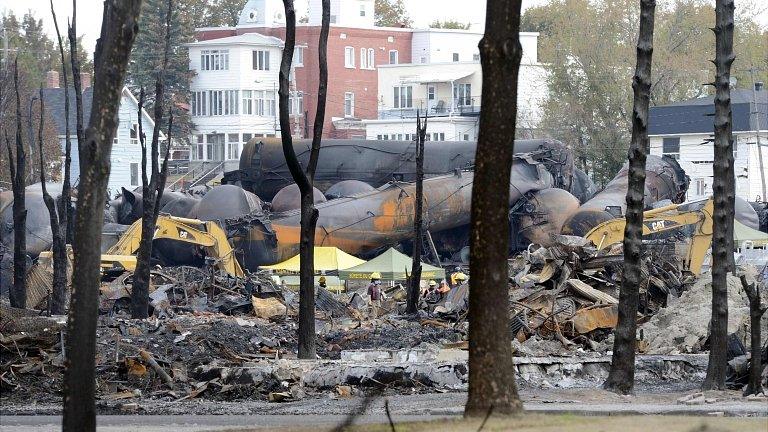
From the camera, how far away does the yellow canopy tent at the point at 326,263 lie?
148 ft

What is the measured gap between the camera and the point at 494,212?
447 inches

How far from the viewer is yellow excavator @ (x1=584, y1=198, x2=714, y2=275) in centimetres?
3722

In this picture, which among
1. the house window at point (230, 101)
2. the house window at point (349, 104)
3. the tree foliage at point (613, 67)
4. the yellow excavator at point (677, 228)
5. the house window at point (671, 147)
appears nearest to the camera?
the yellow excavator at point (677, 228)

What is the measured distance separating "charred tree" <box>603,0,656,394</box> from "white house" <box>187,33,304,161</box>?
3170 inches

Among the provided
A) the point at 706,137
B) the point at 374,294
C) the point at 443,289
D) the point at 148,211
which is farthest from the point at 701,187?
the point at 148,211

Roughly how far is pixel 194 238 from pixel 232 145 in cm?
5863

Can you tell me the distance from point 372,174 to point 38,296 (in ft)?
84.9

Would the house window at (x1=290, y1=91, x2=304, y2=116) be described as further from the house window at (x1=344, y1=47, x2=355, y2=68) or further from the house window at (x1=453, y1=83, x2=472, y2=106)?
the house window at (x1=453, y1=83, x2=472, y2=106)

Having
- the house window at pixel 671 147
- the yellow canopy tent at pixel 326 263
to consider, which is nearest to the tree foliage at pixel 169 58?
the house window at pixel 671 147

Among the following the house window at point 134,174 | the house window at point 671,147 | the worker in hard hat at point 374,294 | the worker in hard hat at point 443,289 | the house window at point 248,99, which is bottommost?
the house window at point 134,174

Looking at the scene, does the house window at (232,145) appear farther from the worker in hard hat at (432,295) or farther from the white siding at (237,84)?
the worker in hard hat at (432,295)

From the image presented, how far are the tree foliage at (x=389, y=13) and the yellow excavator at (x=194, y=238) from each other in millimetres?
77356

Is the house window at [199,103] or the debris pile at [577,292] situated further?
the house window at [199,103]

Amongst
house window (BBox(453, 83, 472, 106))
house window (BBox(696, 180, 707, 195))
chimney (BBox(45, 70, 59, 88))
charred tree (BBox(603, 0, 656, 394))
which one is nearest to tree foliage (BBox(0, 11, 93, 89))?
chimney (BBox(45, 70, 59, 88))
